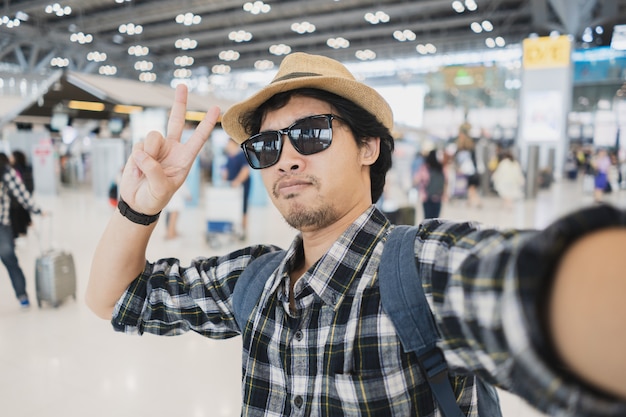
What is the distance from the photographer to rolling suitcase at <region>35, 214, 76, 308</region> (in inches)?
170

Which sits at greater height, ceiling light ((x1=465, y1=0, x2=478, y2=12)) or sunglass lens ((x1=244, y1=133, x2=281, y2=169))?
ceiling light ((x1=465, y1=0, x2=478, y2=12))

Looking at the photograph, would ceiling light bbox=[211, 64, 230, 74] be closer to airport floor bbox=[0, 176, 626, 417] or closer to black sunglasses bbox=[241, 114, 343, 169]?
airport floor bbox=[0, 176, 626, 417]

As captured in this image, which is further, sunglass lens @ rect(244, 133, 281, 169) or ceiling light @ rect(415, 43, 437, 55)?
ceiling light @ rect(415, 43, 437, 55)

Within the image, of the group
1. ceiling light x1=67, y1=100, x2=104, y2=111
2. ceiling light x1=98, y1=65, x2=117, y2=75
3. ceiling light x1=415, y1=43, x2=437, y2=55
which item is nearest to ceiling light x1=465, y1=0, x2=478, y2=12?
ceiling light x1=415, y1=43, x2=437, y2=55

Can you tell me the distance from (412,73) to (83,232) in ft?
77.9

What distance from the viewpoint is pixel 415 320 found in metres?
0.83

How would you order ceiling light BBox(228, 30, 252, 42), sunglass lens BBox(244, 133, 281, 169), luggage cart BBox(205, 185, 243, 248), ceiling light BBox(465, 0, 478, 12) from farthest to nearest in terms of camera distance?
ceiling light BBox(228, 30, 252, 42), ceiling light BBox(465, 0, 478, 12), luggage cart BBox(205, 185, 243, 248), sunglass lens BBox(244, 133, 281, 169)

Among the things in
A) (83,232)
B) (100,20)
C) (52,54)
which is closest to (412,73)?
(100,20)

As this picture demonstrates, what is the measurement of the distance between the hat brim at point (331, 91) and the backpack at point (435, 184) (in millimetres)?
6183

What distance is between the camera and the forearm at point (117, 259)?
122 cm

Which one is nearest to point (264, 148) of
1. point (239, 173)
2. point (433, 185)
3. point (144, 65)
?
point (239, 173)

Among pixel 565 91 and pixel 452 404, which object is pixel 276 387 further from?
pixel 565 91

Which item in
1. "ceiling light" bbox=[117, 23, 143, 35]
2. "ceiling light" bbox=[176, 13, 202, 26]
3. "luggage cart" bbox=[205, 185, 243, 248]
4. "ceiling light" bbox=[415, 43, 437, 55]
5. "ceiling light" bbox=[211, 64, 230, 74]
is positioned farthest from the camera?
"ceiling light" bbox=[211, 64, 230, 74]

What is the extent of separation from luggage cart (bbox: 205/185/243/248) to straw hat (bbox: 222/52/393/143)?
5717 millimetres
